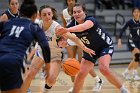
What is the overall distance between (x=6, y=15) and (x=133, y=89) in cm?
338

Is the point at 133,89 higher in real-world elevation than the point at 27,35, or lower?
lower

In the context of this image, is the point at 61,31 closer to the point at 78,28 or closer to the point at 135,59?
the point at 78,28

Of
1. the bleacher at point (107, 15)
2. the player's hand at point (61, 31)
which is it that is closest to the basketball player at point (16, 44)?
the player's hand at point (61, 31)

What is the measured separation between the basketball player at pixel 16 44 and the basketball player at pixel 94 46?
2064mm

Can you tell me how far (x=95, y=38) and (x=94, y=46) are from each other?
16 cm

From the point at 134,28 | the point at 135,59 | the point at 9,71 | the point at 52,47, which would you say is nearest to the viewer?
the point at 9,71

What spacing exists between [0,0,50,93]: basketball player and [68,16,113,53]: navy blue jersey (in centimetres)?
223

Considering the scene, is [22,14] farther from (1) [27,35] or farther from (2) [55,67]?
(2) [55,67]

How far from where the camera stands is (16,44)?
4.42m

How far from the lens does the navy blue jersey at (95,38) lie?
6742mm

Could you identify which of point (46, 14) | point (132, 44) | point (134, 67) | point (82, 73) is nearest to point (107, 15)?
point (132, 44)

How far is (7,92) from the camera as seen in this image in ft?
14.5

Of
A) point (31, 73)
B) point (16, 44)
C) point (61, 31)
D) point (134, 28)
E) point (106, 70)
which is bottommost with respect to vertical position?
point (134, 28)

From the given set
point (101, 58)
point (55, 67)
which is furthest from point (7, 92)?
point (101, 58)
